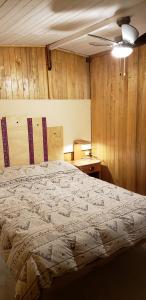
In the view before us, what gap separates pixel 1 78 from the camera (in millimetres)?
3354

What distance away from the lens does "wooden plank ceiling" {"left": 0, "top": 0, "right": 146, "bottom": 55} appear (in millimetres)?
2133

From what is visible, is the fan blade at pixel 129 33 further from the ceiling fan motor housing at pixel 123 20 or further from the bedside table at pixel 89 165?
the bedside table at pixel 89 165

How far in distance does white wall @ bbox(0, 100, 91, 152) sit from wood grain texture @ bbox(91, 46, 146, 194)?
18cm

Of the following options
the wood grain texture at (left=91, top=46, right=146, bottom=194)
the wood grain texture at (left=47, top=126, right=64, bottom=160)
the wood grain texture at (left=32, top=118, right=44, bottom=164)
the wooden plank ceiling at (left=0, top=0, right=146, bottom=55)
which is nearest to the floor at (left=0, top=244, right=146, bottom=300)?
the wood grain texture at (left=91, top=46, right=146, bottom=194)

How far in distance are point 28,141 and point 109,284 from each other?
90.5 inches

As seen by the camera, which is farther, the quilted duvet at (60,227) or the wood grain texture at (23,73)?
the wood grain texture at (23,73)

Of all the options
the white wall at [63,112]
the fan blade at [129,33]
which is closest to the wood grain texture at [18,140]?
→ the white wall at [63,112]

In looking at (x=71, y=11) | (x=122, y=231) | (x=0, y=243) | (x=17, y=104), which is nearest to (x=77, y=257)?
(x=122, y=231)

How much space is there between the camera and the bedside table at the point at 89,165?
3.75 meters

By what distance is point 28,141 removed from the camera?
12.0 feet

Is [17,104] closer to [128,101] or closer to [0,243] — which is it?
[128,101]

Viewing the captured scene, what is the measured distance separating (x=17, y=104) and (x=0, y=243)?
82.5 inches

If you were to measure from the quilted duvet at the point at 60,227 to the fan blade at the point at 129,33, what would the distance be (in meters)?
1.60

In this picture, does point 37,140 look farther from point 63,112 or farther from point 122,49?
point 122,49
